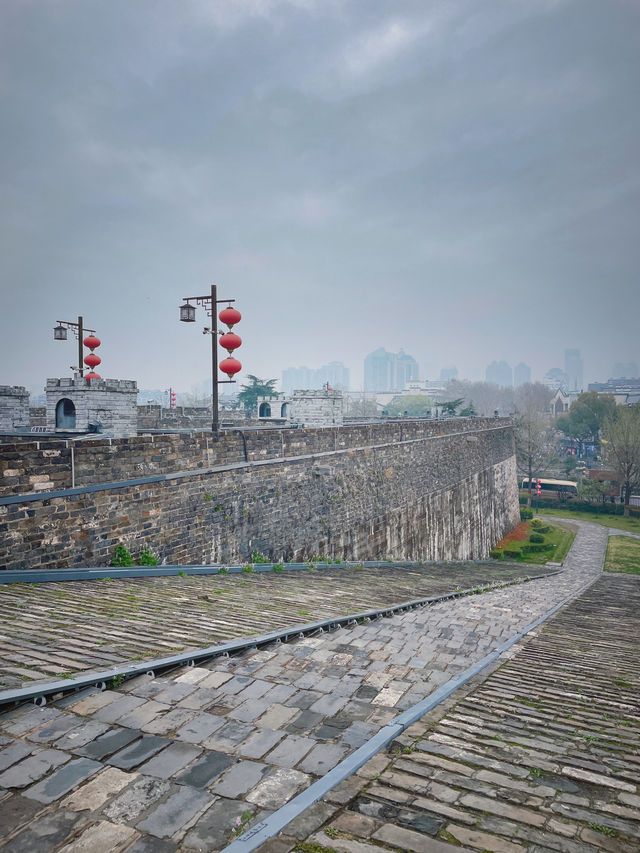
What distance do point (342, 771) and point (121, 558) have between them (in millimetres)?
5936

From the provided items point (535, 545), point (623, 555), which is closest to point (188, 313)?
point (535, 545)

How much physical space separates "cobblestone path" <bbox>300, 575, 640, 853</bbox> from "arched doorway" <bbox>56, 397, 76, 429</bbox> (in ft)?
34.8

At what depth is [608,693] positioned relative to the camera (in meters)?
4.84

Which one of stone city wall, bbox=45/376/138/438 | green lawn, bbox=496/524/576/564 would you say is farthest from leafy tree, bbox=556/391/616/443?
stone city wall, bbox=45/376/138/438

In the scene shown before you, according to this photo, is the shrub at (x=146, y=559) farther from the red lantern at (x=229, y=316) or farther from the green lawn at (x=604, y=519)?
the green lawn at (x=604, y=519)

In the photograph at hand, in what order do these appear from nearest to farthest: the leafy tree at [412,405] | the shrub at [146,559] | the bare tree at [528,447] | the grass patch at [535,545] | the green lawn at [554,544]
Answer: the shrub at [146,559], the green lawn at [554,544], the grass patch at [535,545], the bare tree at [528,447], the leafy tree at [412,405]

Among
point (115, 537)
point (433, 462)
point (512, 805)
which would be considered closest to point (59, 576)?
point (115, 537)

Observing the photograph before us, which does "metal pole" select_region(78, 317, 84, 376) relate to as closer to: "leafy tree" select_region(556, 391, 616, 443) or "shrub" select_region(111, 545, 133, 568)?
"shrub" select_region(111, 545, 133, 568)

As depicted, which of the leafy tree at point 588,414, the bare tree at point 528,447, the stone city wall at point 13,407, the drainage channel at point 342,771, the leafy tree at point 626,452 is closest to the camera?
the drainage channel at point 342,771

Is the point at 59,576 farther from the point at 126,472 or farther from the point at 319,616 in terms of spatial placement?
the point at 319,616

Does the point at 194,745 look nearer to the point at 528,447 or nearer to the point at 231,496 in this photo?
the point at 231,496

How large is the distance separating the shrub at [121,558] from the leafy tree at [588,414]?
180 feet

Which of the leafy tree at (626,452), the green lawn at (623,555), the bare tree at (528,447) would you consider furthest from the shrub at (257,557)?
the bare tree at (528,447)

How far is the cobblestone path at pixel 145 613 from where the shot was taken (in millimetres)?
4297
